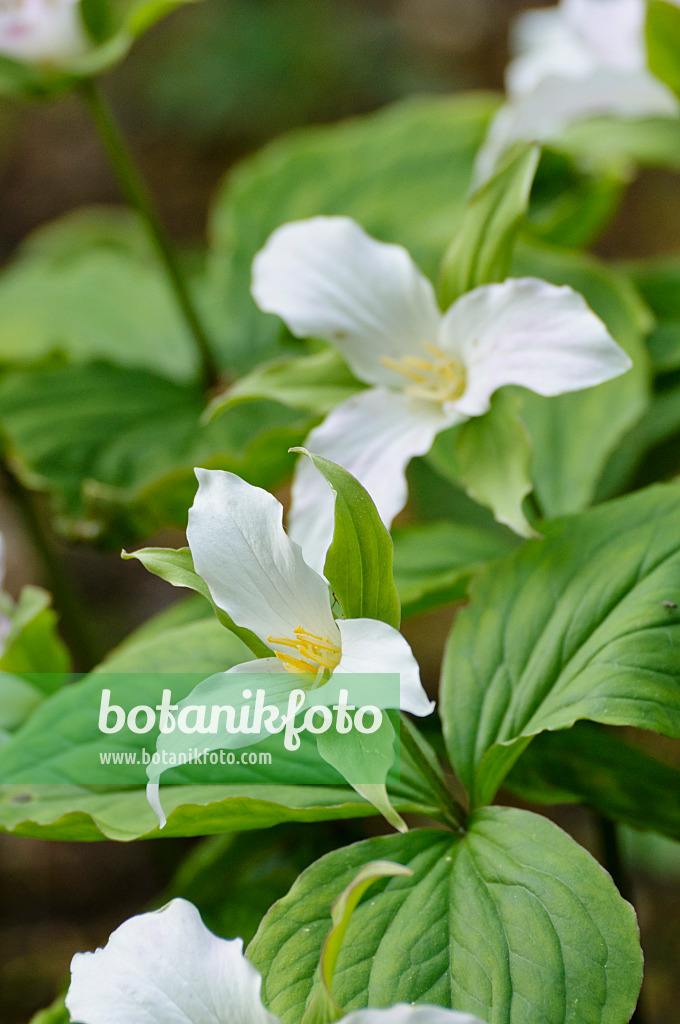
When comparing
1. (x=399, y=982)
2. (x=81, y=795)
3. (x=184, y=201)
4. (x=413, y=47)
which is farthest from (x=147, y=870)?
(x=413, y=47)

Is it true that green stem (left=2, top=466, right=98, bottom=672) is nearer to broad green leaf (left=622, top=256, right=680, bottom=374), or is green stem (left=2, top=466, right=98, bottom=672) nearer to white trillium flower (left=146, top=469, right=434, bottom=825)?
white trillium flower (left=146, top=469, right=434, bottom=825)

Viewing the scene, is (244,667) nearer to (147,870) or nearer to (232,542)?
(232,542)

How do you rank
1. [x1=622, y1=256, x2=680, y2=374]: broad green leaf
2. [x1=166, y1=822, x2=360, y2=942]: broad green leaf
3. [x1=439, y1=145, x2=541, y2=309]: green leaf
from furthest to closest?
[x1=622, y1=256, x2=680, y2=374]: broad green leaf
[x1=166, y1=822, x2=360, y2=942]: broad green leaf
[x1=439, y1=145, x2=541, y2=309]: green leaf

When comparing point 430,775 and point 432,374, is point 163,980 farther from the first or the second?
point 432,374

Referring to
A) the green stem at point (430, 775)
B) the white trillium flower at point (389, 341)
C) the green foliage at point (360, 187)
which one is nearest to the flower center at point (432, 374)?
the white trillium flower at point (389, 341)

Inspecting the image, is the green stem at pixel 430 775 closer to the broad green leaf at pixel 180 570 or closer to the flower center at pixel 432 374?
the broad green leaf at pixel 180 570

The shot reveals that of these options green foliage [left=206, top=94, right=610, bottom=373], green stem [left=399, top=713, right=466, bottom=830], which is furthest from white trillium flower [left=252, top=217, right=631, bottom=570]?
green foliage [left=206, top=94, right=610, bottom=373]

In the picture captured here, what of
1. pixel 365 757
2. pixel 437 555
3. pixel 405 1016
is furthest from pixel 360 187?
pixel 405 1016
